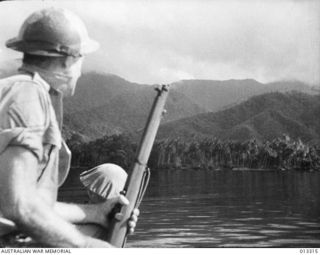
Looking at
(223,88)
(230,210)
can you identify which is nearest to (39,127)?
(223,88)

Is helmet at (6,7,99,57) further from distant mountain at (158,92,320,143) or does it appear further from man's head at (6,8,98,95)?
distant mountain at (158,92,320,143)

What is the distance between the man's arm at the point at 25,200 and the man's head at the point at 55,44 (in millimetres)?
312

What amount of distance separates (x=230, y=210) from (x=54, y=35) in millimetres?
26325

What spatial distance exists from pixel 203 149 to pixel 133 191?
32141 mm

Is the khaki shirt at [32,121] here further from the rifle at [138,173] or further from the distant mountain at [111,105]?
the distant mountain at [111,105]

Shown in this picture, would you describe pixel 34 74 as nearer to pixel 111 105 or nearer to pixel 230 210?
pixel 111 105

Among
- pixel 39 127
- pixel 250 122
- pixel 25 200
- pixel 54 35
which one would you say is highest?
pixel 250 122

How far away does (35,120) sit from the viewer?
1640mm

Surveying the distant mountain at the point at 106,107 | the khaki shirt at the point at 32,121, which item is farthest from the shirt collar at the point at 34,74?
the distant mountain at the point at 106,107

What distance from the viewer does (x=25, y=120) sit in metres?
1.62

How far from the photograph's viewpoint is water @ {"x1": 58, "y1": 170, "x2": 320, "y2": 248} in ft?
62.2

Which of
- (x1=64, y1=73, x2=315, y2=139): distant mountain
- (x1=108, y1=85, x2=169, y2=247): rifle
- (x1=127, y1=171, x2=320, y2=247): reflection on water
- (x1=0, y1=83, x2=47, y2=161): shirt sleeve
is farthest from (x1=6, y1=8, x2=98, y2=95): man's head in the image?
(x1=127, y1=171, x2=320, y2=247): reflection on water

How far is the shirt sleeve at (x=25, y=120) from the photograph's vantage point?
160 centimetres

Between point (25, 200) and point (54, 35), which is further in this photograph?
point (54, 35)
